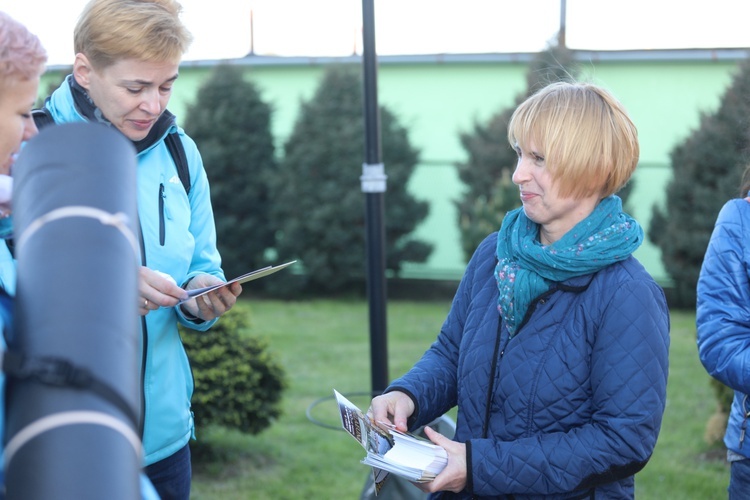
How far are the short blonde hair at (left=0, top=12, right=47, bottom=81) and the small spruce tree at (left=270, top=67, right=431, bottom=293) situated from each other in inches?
408

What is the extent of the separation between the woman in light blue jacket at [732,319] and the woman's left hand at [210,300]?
1534mm

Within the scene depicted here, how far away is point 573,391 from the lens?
230cm

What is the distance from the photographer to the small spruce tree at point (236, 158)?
1270 cm

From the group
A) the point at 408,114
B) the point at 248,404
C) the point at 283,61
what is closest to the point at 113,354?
the point at 248,404

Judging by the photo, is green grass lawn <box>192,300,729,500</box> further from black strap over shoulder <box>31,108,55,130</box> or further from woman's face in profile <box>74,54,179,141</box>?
black strap over shoulder <box>31,108,55,130</box>

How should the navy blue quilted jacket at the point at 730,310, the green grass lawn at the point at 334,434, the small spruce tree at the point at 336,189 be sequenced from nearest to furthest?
1. the navy blue quilted jacket at the point at 730,310
2. the green grass lawn at the point at 334,434
3. the small spruce tree at the point at 336,189

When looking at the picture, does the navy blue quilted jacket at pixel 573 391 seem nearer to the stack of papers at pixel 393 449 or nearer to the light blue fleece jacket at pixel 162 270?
Answer: the stack of papers at pixel 393 449

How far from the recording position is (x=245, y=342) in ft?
19.6

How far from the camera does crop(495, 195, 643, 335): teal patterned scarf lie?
2314 millimetres

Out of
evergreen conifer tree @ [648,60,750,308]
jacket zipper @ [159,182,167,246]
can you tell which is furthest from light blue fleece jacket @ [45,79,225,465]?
evergreen conifer tree @ [648,60,750,308]

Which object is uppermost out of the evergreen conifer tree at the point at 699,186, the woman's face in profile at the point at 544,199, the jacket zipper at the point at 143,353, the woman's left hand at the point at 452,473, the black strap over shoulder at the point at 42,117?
the black strap over shoulder at the point at 42,117

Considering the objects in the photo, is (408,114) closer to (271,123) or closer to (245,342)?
(271,123)

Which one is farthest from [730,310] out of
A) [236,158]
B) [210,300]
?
[236,158]

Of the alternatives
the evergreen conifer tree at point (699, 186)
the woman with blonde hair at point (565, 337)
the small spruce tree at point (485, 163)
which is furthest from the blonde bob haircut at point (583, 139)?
the evergreen conifer tree at point (699, 186)
